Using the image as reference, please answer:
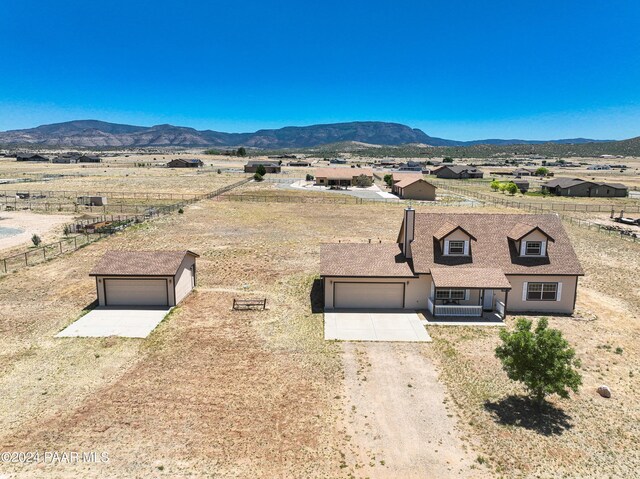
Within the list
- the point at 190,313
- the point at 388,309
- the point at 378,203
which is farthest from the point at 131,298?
the point at 378,203

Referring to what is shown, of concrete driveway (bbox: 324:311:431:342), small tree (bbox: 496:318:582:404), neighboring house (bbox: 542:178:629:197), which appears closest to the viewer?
small tree (bbox: 496:318:582:404)

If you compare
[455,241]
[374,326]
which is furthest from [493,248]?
[374,326]

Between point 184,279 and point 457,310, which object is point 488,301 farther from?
point 184,279

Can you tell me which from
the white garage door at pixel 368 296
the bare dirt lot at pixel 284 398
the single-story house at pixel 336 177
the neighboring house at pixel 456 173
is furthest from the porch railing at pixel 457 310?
the neighboring house at pixel 456 173

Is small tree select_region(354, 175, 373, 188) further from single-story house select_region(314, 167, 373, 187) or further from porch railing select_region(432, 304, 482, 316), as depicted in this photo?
porch railing select_region(432, 304, 482, 316)

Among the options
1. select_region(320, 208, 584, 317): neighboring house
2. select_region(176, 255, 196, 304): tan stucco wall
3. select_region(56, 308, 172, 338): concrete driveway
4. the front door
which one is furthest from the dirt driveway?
select_region(176, 255, 196, 304): tan stucco wall

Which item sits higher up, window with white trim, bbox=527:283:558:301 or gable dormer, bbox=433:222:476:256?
gable dormer, bbox=433:222:476:256

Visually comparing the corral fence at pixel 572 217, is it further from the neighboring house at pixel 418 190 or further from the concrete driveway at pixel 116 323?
the concrete driveway at pixel 116 323
